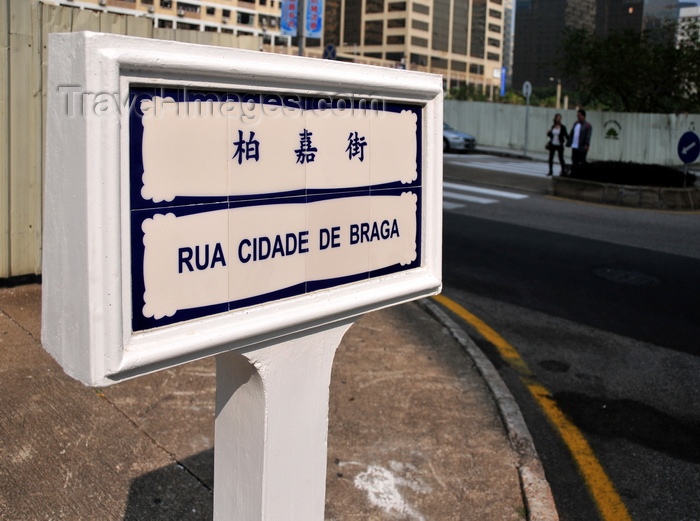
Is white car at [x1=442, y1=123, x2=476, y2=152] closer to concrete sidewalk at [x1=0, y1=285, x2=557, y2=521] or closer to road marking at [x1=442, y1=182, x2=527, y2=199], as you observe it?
road marking at [x1=442, y1=182, x2=527, y2=199]

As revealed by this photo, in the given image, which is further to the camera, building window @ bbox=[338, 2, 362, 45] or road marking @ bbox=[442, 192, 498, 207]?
building window @ bbox=[338, 2, 362, 45]

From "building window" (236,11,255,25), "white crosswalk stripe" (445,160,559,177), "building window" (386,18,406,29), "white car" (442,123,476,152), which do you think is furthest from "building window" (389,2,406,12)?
"white crosswalk stripe" (445,160,559,177)

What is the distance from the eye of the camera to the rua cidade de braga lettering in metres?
2.19

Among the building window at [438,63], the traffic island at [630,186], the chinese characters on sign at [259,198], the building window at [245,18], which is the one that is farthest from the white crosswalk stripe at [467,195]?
the building window at [438,63]

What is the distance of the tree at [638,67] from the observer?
2594 cm

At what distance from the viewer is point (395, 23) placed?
500ft

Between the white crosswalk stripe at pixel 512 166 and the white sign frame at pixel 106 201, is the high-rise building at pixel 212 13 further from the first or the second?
the white sign frame at pixel 106 201

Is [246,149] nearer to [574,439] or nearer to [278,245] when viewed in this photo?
[278,245]

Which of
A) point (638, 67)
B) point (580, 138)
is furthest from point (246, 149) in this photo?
point (638, 67)

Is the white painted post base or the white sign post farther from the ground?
the white sign post

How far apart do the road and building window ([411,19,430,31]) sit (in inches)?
5578

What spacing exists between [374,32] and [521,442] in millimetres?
155573

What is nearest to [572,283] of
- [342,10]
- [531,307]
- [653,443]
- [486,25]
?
[531,307]

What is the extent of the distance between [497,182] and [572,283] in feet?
32.3
